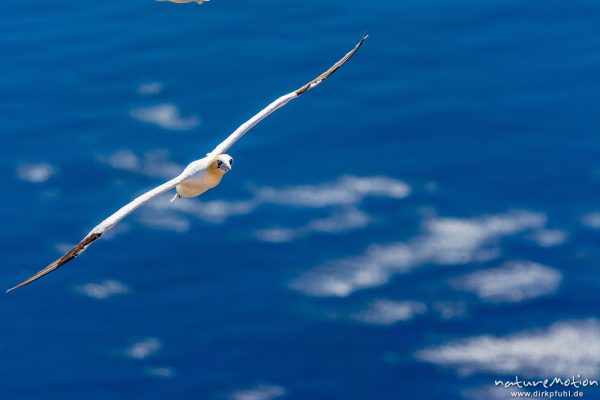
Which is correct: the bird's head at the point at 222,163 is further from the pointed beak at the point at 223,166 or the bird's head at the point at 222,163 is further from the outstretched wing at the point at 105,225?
the outstretched wing at the point at 105,225

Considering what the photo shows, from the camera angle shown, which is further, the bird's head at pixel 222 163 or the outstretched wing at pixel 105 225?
the bird's head at pixel 222 163

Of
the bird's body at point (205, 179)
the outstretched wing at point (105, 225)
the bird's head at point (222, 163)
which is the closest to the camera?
the outstretched wing at point (105, 225)

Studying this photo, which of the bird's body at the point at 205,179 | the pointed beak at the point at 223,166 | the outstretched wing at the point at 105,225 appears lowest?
the outstretched wing at the point at 105,225

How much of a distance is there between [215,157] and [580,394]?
1781cm

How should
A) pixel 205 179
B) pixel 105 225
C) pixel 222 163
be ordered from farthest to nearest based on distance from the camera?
pixel 222 163 → pixel 205 179 → pixel 105 225

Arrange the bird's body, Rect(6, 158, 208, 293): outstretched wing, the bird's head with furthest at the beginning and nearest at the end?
the bird's head → the bird's body → Rect(6, 158, 208, 293): outstretched wing

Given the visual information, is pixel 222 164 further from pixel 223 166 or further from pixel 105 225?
pixel 105 225

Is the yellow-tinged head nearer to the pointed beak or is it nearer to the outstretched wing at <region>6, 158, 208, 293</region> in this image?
the pointed beak

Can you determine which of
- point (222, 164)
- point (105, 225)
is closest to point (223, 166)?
point (222, 164)

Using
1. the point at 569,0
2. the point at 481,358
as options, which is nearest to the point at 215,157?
the point at 481,358

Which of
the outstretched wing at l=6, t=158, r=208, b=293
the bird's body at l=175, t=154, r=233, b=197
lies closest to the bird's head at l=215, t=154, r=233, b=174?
the bird's body at l=175, t=154, r=233, b=197

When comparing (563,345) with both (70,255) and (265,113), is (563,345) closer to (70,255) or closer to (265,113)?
(265,113)

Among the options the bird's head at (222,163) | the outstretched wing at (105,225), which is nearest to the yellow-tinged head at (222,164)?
the bird's head at (222,163)

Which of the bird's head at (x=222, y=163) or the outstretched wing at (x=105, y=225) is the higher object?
the bird's head at (x=222, y=163)
